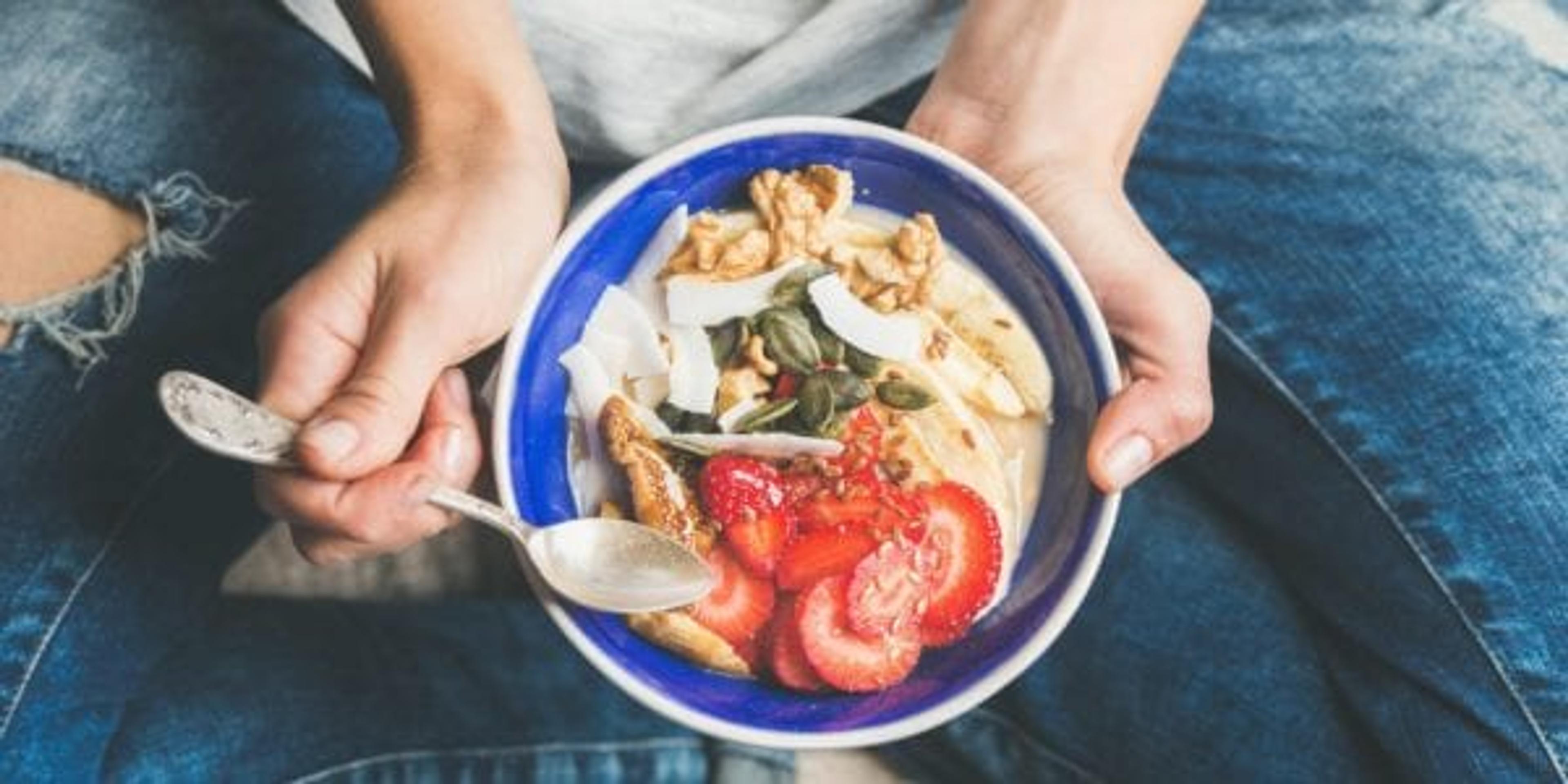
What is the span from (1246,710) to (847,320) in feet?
1.50

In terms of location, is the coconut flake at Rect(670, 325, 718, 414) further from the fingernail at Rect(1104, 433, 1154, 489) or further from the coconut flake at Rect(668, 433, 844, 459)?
the fingernail at Rect(1104, 433, 1154, 489)

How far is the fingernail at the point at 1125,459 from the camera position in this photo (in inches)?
30.9

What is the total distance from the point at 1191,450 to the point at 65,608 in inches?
31.7

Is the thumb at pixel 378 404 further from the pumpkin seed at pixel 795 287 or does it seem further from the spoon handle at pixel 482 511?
the pumpkin seed at pixel 795 287

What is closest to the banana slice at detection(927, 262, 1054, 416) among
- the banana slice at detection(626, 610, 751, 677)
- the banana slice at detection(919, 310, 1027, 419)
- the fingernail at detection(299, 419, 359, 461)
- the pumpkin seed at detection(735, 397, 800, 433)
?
the banana slice at detection(919, 310, 1027, 419)

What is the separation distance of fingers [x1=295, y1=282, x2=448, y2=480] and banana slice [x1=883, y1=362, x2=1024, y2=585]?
255 millimetres

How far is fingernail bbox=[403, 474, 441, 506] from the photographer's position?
768 millimetres

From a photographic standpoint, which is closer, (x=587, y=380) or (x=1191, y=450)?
(x=587, y=380)

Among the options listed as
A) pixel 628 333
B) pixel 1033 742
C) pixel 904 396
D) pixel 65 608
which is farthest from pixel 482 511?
pixel 1033 742

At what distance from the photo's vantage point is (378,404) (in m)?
0.77

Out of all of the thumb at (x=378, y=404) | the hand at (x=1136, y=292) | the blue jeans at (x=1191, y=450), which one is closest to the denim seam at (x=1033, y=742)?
the blue jeans at (x=1191, y=450)

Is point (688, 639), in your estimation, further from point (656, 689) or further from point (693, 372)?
point (693, 372)

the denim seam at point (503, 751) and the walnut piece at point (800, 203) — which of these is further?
the denim seam at point (503, 751)

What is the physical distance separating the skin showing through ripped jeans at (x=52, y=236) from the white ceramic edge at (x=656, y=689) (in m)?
0.35
